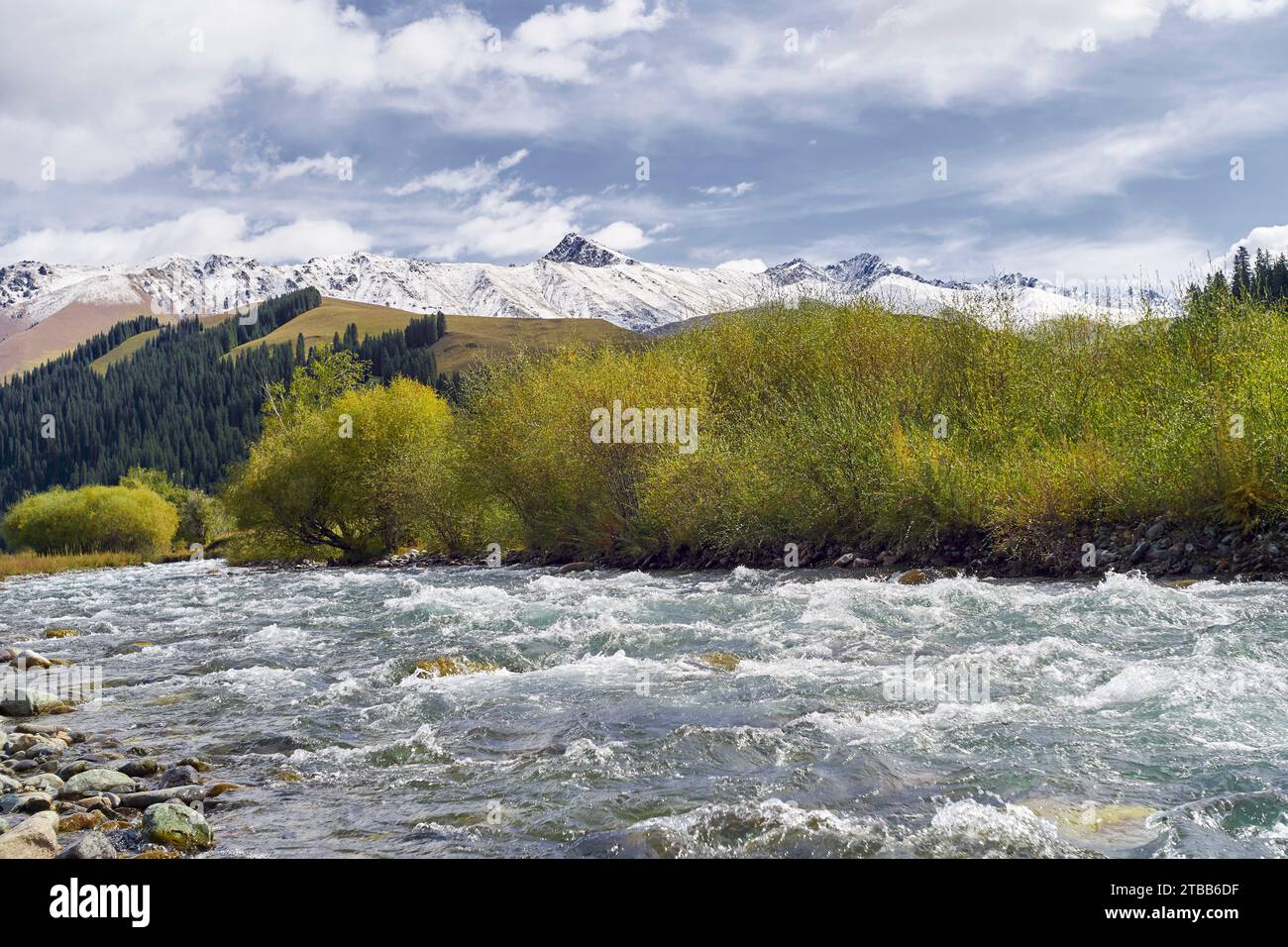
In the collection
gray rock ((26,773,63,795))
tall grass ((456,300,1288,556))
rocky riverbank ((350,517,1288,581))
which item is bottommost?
gray rock ((26,773,63,795))

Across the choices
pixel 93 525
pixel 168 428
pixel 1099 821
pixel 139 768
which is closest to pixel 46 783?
pixel 139 768

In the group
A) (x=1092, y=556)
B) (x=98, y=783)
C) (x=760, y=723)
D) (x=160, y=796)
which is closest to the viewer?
(x=160, y=796)

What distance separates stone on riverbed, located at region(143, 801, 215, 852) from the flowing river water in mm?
171

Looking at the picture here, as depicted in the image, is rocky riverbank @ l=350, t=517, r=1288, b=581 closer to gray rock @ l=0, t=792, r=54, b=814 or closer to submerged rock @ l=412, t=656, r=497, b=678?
submerged rock @ l=412, t=656, r=497, b=678

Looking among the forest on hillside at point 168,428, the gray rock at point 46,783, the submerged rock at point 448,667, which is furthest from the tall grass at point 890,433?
the forest on hillside at point 168,428

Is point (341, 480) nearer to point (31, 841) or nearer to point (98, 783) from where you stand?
point (98, 783)

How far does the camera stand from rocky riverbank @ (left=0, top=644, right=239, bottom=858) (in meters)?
7.46

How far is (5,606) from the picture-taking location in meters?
31.9

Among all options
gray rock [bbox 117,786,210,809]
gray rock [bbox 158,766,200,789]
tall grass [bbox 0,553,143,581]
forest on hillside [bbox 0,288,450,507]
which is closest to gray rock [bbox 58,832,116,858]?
gray rock [bbox 117,786,210,809]

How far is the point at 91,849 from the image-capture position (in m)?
7.12

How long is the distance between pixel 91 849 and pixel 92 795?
7.24 ft

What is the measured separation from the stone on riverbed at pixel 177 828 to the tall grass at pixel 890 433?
17907 mm

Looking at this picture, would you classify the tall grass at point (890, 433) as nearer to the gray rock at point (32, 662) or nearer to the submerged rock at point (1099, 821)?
the submerged rock at point (1099, 821)
